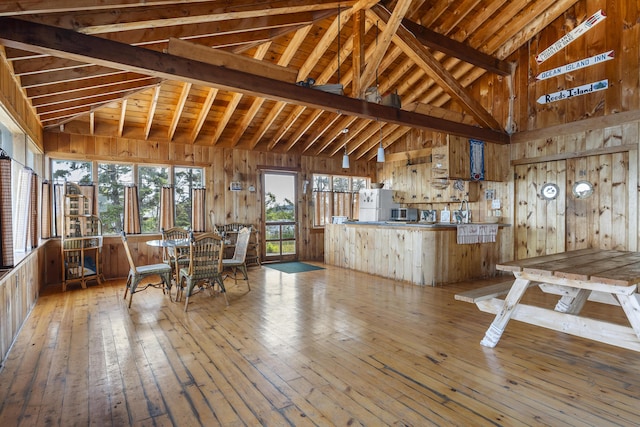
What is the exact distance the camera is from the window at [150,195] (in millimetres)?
6613

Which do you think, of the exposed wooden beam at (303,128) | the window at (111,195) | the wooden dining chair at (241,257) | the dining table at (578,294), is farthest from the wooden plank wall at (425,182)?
the window at (111,195)

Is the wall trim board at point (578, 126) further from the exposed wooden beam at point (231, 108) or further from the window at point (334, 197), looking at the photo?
the exposed wooden beam at point (231, 108)

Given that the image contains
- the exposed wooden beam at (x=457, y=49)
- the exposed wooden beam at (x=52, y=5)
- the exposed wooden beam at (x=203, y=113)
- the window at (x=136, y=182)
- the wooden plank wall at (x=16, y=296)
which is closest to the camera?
the exposed wooden beam at (x=52, y=5)

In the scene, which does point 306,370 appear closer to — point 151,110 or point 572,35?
point 151,110

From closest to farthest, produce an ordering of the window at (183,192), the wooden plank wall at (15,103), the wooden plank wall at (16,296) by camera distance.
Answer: the wooden plank wall at (16,296) < the wooden plank wall at (15,103) < the window at (183,192)

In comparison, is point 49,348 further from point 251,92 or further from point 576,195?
point 576,195

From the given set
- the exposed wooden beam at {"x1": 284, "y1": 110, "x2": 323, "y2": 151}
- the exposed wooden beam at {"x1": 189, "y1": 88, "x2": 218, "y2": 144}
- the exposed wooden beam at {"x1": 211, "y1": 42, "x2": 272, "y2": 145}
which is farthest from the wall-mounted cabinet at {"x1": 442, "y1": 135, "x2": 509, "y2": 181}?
the exposed wooden beam at {"x1": 189, "y1": 88, "x2": 218, "y2": 144}

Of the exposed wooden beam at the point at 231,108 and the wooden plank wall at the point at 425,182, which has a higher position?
the exposed wooden beam at the point at 231,108

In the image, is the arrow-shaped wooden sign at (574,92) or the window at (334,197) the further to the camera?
the window at (334,197)

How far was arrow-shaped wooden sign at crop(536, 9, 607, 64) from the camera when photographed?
5.33 metres

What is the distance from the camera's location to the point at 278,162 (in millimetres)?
8148

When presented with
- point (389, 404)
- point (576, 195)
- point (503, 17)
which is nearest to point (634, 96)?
point (576, 195)

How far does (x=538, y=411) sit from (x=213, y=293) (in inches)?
162

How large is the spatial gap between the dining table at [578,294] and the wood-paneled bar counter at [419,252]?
2134 mm
